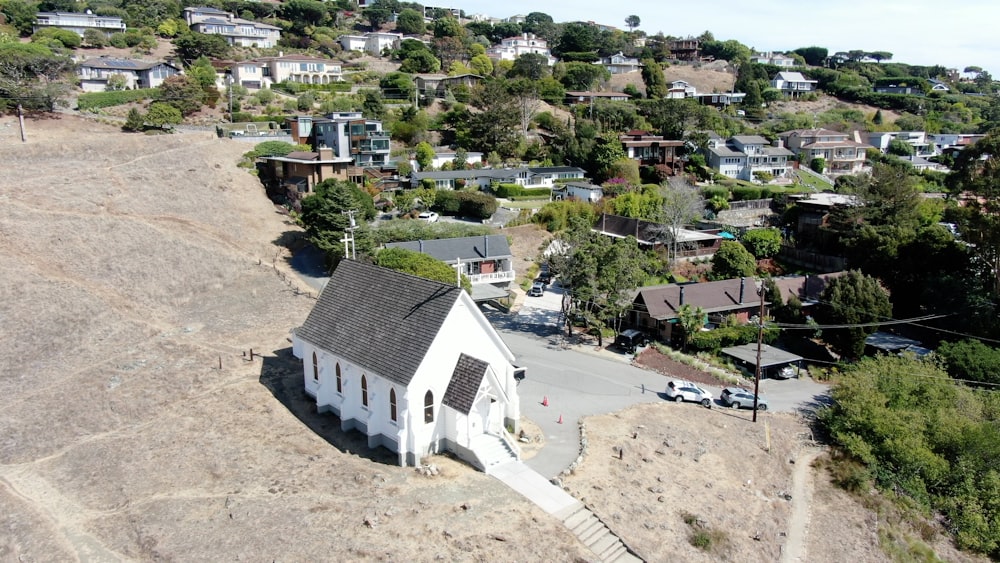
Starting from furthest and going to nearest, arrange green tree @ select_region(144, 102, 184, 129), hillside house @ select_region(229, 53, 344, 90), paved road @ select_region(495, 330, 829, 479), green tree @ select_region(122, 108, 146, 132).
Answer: hillside house @ select_region(229, 53, 344, 90)
green tree @ select_region(144, 102, 184, 129)
green tree @ select_region(122, 108, 146, 132)
paved road @ select_region(495, 330, 829, 479)

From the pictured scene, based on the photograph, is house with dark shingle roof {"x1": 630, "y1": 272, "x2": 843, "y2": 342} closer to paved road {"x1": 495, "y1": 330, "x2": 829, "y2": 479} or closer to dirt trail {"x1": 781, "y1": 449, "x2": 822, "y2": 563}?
paved road {"x1": 495, "y1": 330, "x2": 829, "y2": 479}

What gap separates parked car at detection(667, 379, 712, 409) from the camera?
1213 inches

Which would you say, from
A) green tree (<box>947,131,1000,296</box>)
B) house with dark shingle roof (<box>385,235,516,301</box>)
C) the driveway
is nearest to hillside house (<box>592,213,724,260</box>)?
the driveway

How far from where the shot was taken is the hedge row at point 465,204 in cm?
5850

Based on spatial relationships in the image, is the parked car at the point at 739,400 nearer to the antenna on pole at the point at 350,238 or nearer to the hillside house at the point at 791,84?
the antenna on pole at the point at 350,238

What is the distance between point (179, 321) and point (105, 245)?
1044 cm

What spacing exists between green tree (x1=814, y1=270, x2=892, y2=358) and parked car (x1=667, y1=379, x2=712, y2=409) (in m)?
11.9

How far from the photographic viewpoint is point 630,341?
37938mm

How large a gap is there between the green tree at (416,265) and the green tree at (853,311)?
20.9 m

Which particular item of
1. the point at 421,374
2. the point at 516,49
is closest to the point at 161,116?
the point at 421,374

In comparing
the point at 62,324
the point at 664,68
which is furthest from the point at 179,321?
the point at 664,68

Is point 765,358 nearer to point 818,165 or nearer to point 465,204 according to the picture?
point 465,204

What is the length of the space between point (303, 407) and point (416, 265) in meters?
12.7

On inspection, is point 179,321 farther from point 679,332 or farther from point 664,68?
point 664,68
